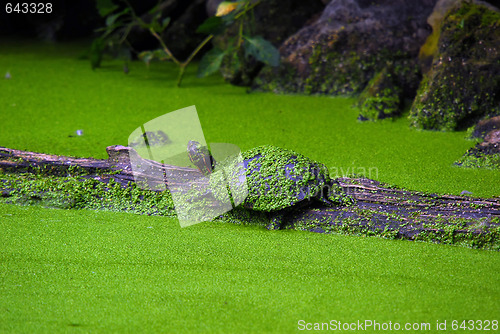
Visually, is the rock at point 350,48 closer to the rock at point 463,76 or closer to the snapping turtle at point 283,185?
the rock at point 463,76

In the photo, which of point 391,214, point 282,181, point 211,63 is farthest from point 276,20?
point 391,214

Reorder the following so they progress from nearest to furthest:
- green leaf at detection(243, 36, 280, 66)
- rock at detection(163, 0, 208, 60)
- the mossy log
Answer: the mossy log → green leaf at detection(243, 36, 280, 66) → rock at detection(163, 0, 208, 60)

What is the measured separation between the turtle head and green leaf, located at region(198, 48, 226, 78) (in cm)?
164

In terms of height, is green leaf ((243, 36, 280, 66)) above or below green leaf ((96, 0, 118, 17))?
below

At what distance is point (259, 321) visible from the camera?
130 cm

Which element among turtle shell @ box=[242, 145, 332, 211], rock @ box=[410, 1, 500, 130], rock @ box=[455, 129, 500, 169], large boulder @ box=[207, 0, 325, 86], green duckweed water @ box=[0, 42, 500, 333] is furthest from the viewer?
large boulder @ box=[207, 0, 325, 86]

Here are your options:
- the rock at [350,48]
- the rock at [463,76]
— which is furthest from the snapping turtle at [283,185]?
the rock at [350,48]

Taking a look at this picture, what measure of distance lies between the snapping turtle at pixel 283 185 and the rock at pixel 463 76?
4.47 feet

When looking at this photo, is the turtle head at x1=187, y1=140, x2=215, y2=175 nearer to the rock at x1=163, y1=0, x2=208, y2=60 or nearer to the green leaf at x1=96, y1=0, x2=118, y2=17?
the green leaf at x1=96, y1=0, x2=118, y2=17

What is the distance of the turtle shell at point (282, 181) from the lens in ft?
5.95

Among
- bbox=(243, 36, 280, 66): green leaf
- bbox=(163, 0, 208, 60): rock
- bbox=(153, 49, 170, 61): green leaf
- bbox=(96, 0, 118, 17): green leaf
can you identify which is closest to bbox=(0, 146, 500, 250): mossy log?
bbox=(243, 36, 280, 66): green leaf

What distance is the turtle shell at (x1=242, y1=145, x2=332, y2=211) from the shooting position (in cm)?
181

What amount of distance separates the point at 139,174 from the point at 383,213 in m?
0.91

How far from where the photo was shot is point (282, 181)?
1.84 meters
